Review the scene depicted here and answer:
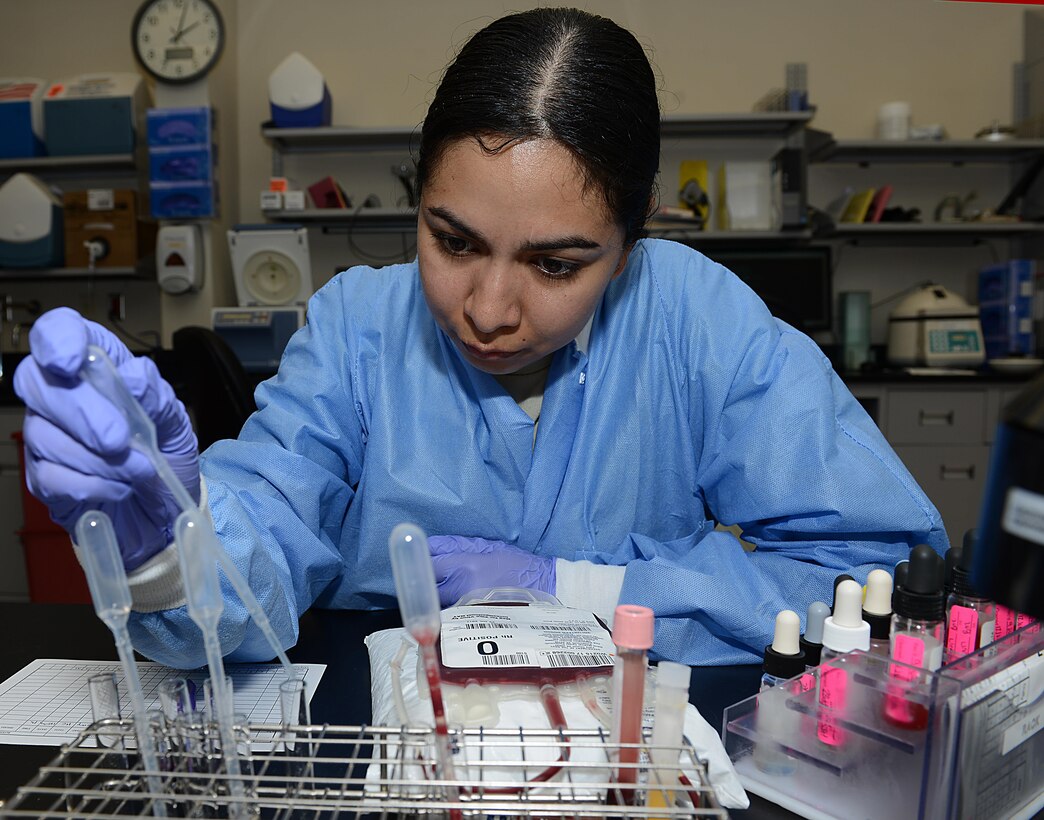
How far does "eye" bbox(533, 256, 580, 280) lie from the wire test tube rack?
0.52 metres

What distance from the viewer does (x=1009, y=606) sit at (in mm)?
362

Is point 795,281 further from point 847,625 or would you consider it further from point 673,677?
point 673,677

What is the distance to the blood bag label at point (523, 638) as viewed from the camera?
0.63 metres

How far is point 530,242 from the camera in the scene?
0.86m

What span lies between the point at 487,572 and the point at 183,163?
2987mm

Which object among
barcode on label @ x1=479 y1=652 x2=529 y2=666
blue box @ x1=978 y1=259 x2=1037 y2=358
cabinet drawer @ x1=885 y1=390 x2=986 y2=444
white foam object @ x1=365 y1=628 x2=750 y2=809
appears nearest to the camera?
white foam object @ x1=365 y1=628 x2=750 y2=809

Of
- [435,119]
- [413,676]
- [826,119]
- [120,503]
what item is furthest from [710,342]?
[826,119]

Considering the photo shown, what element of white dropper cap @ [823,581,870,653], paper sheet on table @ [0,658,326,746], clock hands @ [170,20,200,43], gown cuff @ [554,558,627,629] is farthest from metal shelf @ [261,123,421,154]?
white dropper cap @ [823,581,870,653]

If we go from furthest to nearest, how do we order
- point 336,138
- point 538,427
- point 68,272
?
point 336,138 → point 68,272 → point 538,427

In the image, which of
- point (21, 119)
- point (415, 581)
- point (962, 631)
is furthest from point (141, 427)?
point (21, 119)

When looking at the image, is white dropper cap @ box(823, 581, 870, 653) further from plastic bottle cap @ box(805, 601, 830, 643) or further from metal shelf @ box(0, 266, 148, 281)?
metal shelf @ box(0, 266, 148, 281)

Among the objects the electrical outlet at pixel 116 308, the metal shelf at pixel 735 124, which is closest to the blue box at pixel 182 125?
→ the electrical outlet at pixel 116 308

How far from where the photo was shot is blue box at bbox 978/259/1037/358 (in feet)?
10.9

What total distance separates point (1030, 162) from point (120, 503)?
4.04 meters
